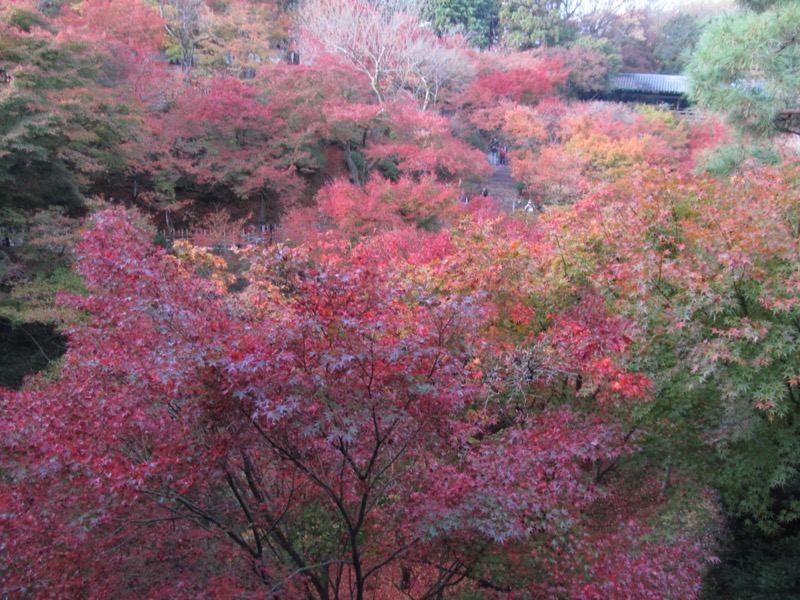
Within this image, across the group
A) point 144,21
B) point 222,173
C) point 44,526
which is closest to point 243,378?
point 44,526

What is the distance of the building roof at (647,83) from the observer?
111 ft

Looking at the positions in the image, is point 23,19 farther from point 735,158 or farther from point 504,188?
point 504,188

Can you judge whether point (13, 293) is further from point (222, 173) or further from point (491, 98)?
point (491, 98)

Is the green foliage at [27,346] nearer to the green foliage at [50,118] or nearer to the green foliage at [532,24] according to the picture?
the green foliage at [50,118]

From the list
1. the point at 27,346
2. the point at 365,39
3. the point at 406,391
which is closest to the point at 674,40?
the point at 365,39

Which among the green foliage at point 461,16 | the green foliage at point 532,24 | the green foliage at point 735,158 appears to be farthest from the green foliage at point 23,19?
the green foliage at point 532,24

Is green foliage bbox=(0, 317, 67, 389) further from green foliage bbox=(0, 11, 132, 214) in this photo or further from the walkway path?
the walkway path

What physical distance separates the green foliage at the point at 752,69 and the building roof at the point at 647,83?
2517cm

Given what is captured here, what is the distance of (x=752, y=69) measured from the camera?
10008 millimetres

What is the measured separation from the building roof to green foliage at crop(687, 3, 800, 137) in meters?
25.2

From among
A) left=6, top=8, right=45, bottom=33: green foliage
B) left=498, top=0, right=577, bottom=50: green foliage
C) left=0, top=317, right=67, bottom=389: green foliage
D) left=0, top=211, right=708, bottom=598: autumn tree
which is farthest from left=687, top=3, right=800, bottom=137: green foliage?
left=498, top=0, right=577, bottom=50: green foliage

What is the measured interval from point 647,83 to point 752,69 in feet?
89.3

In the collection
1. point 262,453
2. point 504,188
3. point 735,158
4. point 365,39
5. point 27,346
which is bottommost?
point 27,346

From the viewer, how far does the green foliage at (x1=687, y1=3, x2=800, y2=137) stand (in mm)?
9562
